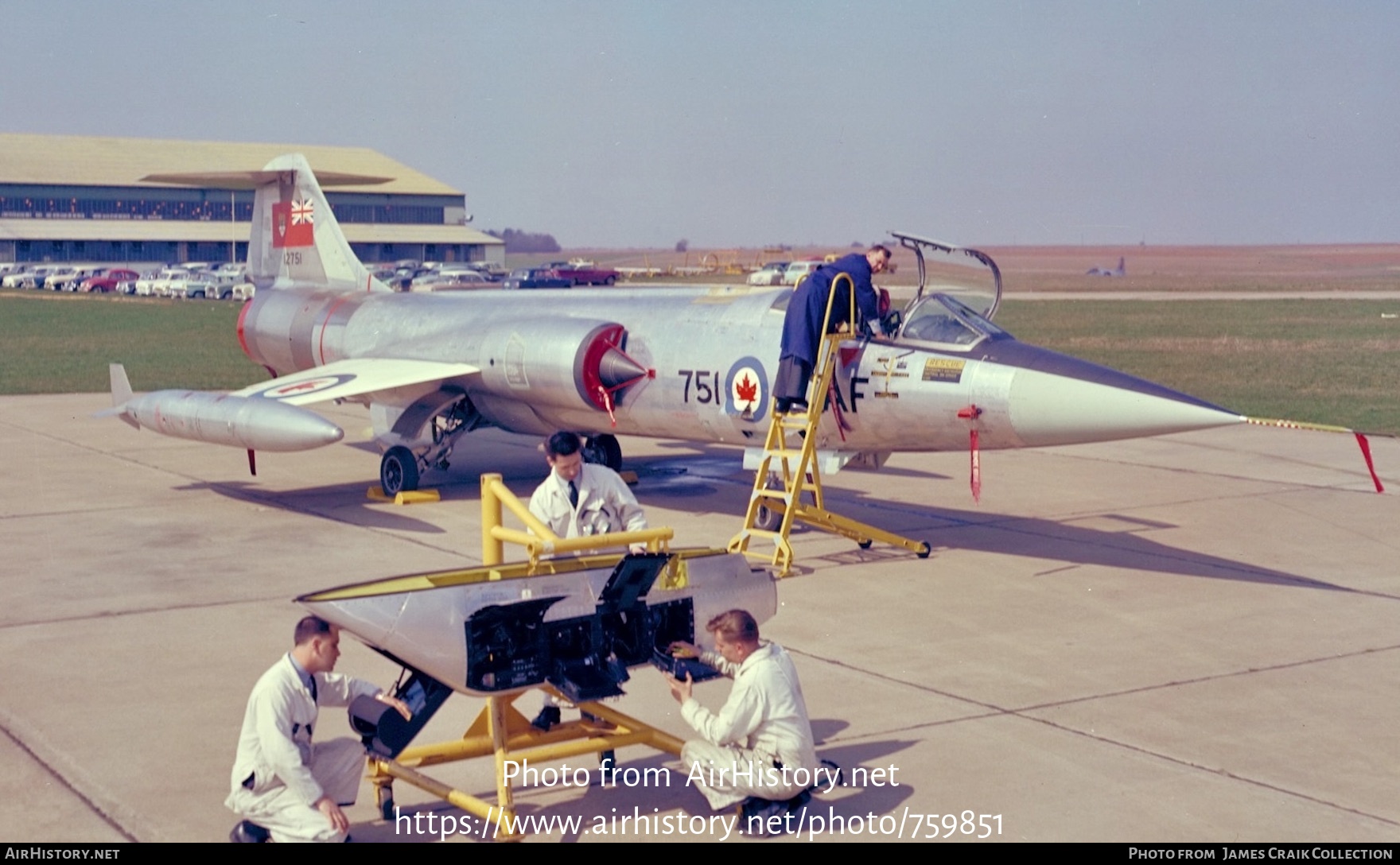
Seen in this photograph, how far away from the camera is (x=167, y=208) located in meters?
101

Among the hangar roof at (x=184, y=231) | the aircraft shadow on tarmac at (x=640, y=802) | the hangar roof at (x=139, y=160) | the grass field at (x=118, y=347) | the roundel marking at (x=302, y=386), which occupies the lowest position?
the grass field at (x=118, y=347)

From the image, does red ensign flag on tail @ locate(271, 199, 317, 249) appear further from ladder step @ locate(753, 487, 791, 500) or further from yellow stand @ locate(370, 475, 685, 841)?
yellow stand @ locate(370, 475, 685, 841)

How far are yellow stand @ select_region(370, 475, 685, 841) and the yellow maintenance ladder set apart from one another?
15.1 ft

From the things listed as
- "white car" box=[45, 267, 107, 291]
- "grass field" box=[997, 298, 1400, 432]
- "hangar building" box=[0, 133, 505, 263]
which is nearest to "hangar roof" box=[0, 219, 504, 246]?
"hangar building" box=[0, 133, 505, 263]

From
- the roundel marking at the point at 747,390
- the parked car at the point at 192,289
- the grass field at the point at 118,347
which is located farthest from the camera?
the parked car at the point at 192,289

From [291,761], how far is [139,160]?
10398 centimetres

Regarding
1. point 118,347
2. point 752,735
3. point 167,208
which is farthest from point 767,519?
point 167,208

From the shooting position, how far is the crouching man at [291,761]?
5598 millimetres

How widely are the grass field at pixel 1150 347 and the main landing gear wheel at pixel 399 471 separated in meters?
12.6

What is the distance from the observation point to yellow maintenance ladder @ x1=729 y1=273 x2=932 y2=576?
1133cm

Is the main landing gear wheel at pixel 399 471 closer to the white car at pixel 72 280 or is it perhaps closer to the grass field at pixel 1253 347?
the grass field at pixel 1253 347

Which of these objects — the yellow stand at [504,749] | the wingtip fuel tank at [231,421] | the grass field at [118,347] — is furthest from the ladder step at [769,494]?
the grass field at [118,347]

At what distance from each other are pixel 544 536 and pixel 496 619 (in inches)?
17.9
